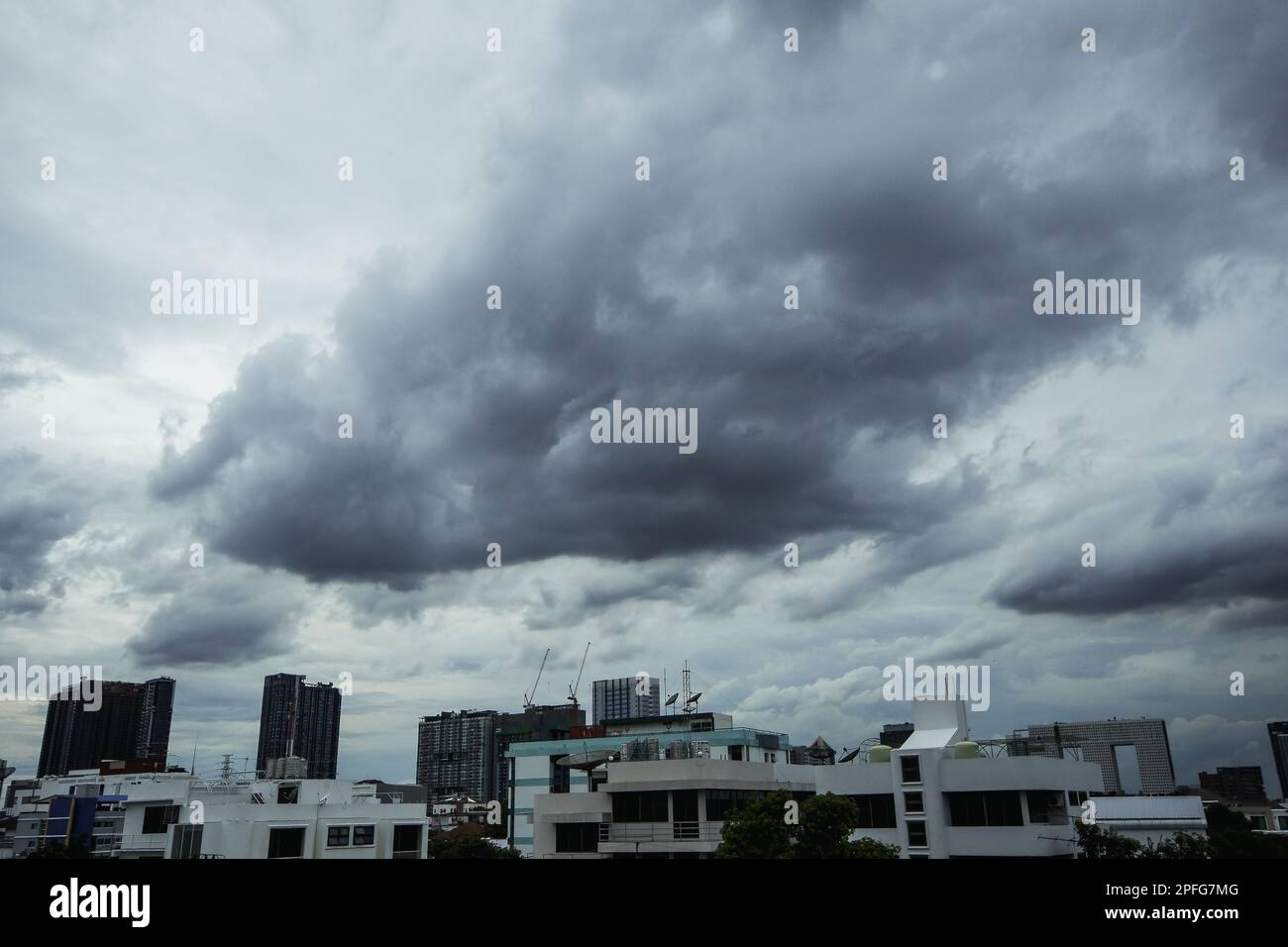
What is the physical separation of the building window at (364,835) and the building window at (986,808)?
37008 millimetres

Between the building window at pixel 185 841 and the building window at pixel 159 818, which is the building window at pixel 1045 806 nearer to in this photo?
the building window at pixel 185 841

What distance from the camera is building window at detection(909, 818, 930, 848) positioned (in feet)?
177

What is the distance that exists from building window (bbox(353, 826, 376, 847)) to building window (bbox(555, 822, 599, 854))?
44.1ft

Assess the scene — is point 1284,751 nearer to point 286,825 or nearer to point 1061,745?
point 1061,745

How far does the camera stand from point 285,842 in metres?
52.3

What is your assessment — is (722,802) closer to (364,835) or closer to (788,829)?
(788,829)

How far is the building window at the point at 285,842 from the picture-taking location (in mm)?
51688

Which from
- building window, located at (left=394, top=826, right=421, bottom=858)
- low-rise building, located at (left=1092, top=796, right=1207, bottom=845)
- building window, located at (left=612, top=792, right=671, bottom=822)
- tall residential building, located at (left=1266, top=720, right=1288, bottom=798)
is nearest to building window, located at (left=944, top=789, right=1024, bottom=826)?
building window, located at (left=612, top=792, right=671, bottom=822)

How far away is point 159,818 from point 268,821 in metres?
14.4

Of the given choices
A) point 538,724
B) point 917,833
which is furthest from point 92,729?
point 917,833

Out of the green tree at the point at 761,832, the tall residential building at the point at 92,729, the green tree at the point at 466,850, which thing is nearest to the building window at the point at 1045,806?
the green tree at the point at 761,832

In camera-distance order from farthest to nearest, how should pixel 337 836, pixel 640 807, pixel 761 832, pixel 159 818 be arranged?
1. pixel 159 818
2. pixel 337 836
3. pixel 640 807
4. pixel 761 832

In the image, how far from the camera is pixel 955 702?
196 feet
